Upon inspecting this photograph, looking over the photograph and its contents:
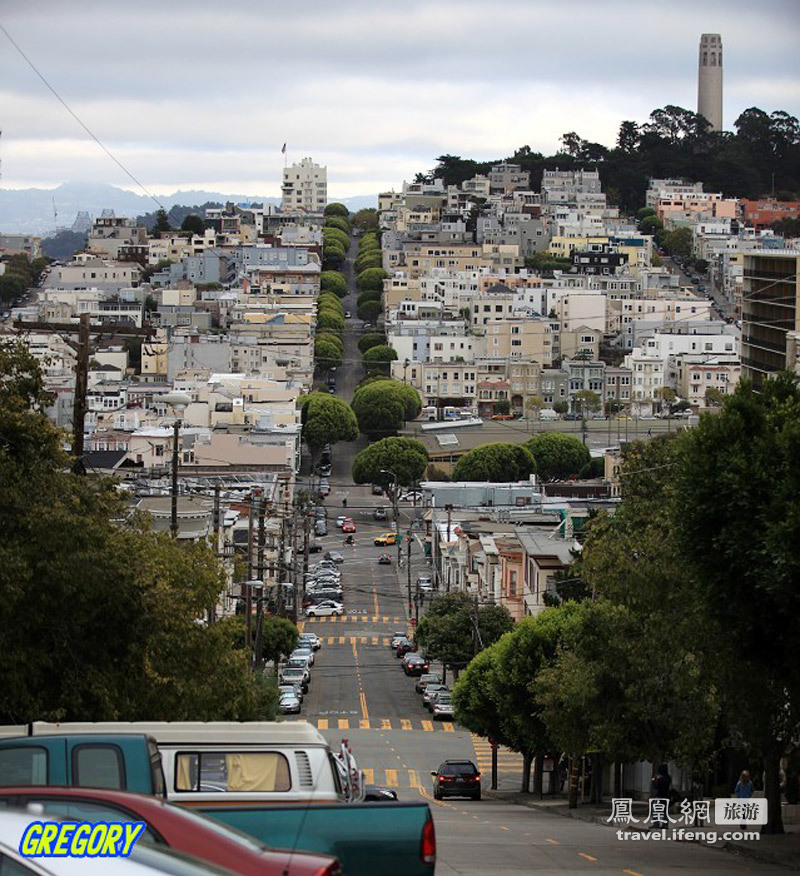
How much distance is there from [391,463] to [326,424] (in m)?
15.9

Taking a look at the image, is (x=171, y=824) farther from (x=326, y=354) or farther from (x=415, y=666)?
(x=326, y=354)

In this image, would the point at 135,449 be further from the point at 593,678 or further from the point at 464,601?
the point at 593,678

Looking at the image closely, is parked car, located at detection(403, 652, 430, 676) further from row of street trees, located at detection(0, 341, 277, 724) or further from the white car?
row of street trees, located at detection(0, 341, 277, 724)

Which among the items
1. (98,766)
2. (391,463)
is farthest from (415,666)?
(391,463)

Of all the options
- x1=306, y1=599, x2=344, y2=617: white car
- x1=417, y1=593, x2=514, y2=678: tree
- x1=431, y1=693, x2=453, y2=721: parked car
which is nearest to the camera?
x1=431, y1=693, x2=453, y2=721: parked car

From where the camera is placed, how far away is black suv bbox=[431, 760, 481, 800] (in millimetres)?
39594

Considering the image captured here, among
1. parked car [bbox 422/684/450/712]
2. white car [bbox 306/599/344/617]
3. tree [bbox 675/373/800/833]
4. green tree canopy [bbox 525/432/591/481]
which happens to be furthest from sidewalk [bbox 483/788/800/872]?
green tree canopy [bbox 525/432/591/481]

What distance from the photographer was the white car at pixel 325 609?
95.9 metres

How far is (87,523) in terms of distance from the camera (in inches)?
940

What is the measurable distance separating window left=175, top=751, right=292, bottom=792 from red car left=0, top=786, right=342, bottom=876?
377 centimetres

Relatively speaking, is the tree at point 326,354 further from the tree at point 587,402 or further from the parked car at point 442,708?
the parked car at point 442,708

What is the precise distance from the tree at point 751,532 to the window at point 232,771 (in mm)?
8184

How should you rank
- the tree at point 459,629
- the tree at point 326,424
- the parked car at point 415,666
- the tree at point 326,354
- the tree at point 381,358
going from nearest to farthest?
the tree at point 459,629, the parked car at point 415,666, the tree at point 326,424, the tree at point 381,358, the tree at point 326,354

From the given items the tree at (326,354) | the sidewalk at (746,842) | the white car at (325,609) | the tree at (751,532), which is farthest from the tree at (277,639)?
the tree at (326,354)
